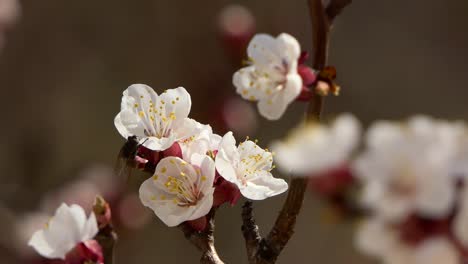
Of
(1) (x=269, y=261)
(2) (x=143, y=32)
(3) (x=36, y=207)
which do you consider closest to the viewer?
(1) (x=269, y=261)

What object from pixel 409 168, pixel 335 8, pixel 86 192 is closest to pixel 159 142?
pixel 335 8

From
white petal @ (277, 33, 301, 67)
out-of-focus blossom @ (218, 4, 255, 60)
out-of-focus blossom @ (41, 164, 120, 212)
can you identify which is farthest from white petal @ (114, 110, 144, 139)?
out-of-focus blossom @ (218, 4, 255, 60)

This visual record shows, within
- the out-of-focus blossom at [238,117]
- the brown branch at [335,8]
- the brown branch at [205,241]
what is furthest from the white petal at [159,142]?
the out-of-focus blossom at [238,117]

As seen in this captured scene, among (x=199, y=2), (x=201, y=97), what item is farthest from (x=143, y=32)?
(x=201, y=97)

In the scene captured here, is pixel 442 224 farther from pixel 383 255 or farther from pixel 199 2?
pixel 199 2

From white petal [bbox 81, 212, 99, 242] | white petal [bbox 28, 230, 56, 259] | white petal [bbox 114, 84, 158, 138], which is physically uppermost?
white petal [bbox 114, 84, 158, 138]

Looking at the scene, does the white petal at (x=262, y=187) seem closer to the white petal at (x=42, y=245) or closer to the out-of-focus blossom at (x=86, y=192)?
the white petal at (x=42, y=245)

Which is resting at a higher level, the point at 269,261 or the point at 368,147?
the point at 368,147

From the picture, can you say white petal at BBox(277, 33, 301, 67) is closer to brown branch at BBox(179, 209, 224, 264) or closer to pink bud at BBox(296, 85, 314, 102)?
pink bud at BBox(296, 85, 314, 102)
